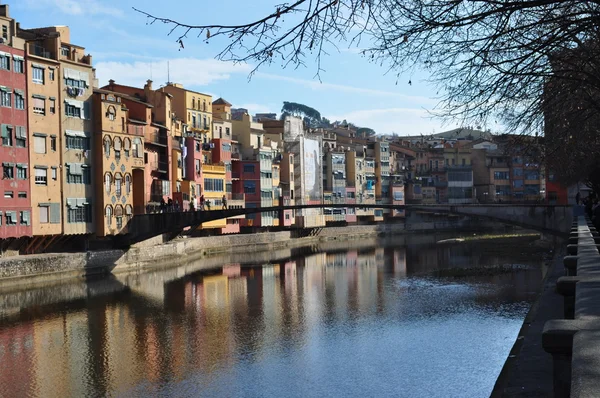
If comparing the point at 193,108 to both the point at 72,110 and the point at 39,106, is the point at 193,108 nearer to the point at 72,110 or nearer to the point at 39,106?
the point at 72,110

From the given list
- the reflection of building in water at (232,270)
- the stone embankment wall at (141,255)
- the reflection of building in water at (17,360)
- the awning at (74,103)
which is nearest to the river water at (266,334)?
the reflection of building in water at (17,360)

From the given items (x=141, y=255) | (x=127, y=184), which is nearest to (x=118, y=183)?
(x=127, y=184)

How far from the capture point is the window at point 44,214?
1687 inches

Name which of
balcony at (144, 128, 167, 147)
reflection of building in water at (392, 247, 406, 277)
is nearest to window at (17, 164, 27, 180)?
balcony at (144, 128, 167, 147)

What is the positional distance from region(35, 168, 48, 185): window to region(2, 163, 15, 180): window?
6.25ft

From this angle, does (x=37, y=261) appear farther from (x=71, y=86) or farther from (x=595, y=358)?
(x=595, y=358)

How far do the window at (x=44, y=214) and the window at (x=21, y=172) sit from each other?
208 cm

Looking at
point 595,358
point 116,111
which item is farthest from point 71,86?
point 595,358

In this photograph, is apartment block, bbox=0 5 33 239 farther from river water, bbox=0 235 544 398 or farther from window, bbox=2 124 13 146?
river water, bbox=0 235 544 398

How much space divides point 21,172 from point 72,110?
18.6ft

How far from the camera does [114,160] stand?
160 feet

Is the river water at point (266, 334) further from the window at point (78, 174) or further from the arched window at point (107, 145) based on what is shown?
the arched window at point (107, 145)

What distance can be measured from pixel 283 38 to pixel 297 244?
69069 mm

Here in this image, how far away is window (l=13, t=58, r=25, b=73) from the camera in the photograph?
40906mm
